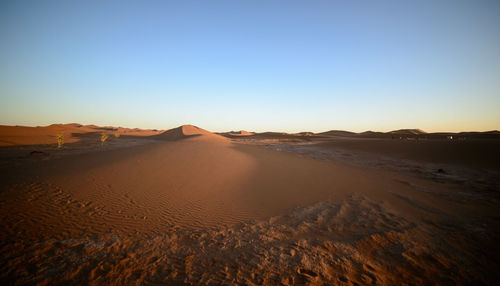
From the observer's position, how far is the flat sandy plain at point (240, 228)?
2.63 meters

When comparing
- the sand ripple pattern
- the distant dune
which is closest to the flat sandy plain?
the sand ripple pattern

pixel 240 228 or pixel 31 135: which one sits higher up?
pixel 31 135

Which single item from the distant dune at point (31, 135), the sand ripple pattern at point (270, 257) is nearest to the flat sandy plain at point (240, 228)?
the sand ripple pattern at point (270, 257)

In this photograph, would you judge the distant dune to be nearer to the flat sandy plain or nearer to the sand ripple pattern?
the flat sandy plain

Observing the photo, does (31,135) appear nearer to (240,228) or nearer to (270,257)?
(240,228)

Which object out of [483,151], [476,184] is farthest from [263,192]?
[483,151]

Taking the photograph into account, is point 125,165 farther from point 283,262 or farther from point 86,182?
point 283,262

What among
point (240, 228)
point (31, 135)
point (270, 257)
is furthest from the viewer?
point (31, 135)

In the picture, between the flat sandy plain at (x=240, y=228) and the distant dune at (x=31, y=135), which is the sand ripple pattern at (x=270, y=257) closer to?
the flat sandy plain at (x=240, y=228)

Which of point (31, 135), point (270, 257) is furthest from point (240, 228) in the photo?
point (31, 135)

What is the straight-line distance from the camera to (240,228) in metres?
4.00

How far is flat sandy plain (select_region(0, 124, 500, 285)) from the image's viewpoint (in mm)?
2627

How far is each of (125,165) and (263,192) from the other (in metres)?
6.67

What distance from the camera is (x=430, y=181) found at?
24.8 feet
